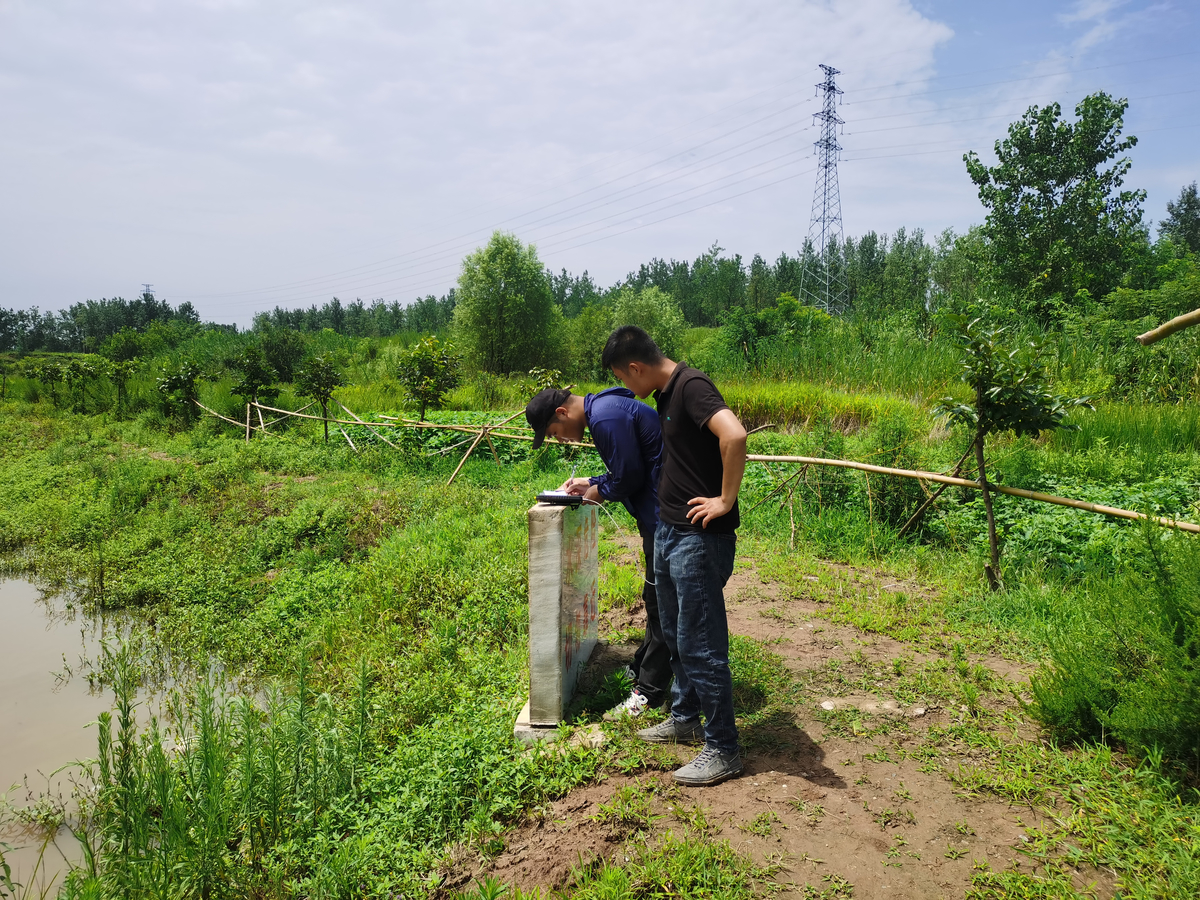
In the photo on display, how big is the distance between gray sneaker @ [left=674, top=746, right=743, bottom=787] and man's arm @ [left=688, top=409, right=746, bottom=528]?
3.60 feet

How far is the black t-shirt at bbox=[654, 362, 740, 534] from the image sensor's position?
2852 mm

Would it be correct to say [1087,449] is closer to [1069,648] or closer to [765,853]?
[1069,648]

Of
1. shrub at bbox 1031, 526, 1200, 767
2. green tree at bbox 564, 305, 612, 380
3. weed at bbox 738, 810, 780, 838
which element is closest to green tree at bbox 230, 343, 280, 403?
→ weed at bbox 738, 810, 780, 838

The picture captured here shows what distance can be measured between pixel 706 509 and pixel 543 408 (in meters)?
1.15

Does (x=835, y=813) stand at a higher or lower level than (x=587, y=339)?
lower

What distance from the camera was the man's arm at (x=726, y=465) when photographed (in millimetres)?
2629

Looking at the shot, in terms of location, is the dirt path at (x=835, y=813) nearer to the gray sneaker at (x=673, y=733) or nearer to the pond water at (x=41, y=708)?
the gray sneaker at (x=673, y=733)

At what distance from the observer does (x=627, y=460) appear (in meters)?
3.36

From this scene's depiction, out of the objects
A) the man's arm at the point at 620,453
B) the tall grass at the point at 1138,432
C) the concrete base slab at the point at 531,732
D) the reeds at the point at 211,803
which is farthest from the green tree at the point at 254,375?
the tall grass at the point at 1138,432

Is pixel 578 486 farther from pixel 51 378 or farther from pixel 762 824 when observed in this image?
pixel 51 378

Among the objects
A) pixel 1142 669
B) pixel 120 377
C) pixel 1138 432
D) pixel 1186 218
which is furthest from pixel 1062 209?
pixel 1186 218

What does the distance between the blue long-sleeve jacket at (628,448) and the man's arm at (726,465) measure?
60cm

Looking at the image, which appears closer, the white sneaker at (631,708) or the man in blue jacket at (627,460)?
the man in blue jacket at (627,460)

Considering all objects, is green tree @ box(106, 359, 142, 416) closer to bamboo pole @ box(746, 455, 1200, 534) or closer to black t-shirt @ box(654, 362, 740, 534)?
bamboo pole @ box(746, 455, 1200, 534)
